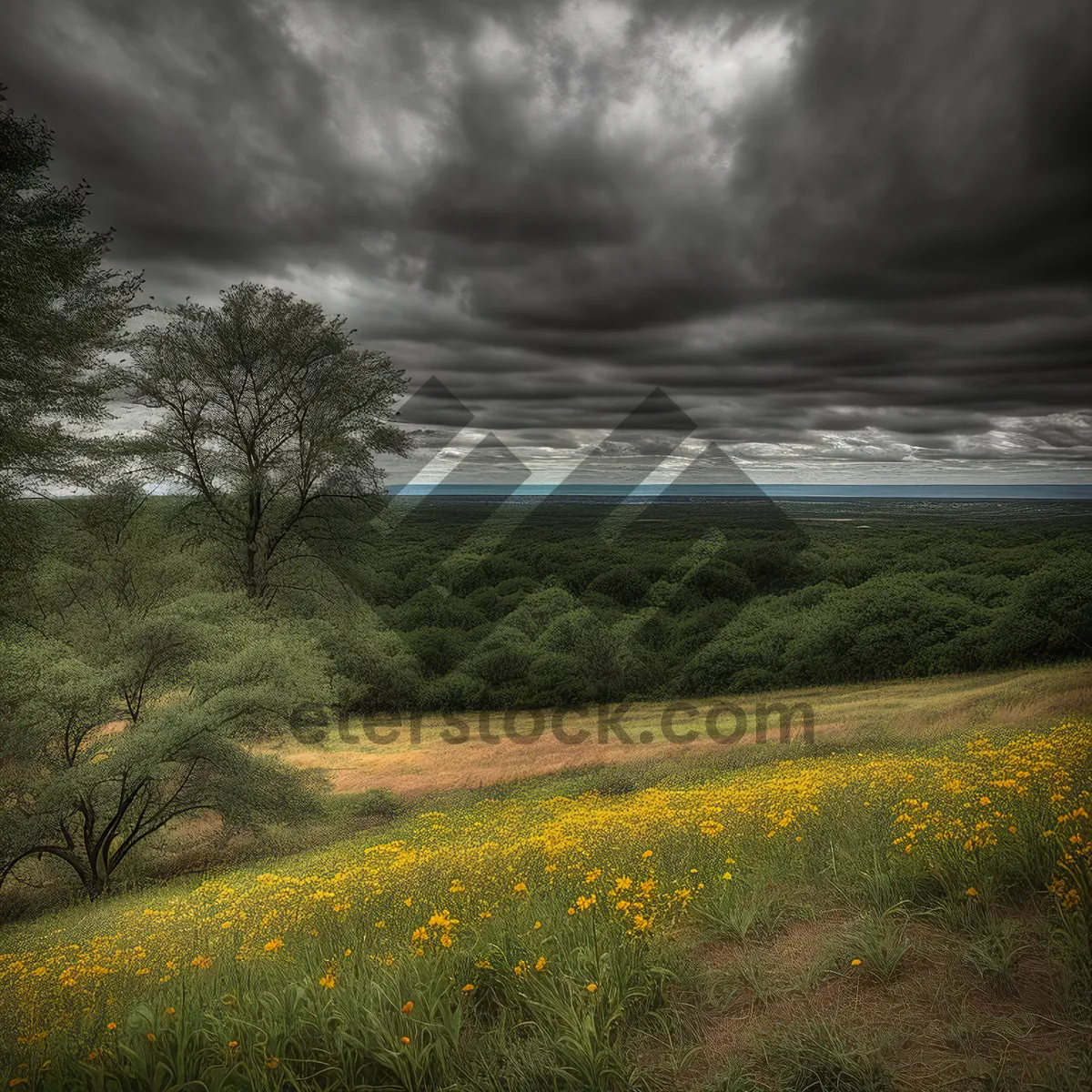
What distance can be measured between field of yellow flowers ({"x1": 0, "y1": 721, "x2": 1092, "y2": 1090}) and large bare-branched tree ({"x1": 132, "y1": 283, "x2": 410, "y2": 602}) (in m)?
18.1

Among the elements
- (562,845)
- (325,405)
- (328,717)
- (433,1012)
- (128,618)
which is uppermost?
(325,405)

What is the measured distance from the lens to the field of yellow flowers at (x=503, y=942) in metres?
3.16

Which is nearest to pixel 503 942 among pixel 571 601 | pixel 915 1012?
pixel 915 1012

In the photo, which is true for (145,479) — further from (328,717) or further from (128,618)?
(328,717)

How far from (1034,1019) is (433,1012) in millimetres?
2955

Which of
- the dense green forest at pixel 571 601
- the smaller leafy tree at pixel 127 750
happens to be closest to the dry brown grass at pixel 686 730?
the dense green forest at pixel 571 601

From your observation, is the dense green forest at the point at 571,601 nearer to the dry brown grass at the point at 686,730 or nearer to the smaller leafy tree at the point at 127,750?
the smaller leafy tree at the point at 127,750

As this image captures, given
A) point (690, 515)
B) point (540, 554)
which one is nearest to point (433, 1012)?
point (540, 554)

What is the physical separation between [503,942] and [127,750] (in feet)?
41.1

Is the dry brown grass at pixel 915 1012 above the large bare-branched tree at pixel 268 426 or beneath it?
beneath

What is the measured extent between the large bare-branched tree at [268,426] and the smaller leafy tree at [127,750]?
888cm

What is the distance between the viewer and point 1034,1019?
2.91m

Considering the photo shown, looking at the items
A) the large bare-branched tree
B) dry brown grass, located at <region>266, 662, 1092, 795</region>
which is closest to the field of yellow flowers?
dry brown grass, located at <region>266, 662, 1092, 795</region>

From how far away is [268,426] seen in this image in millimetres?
24047
